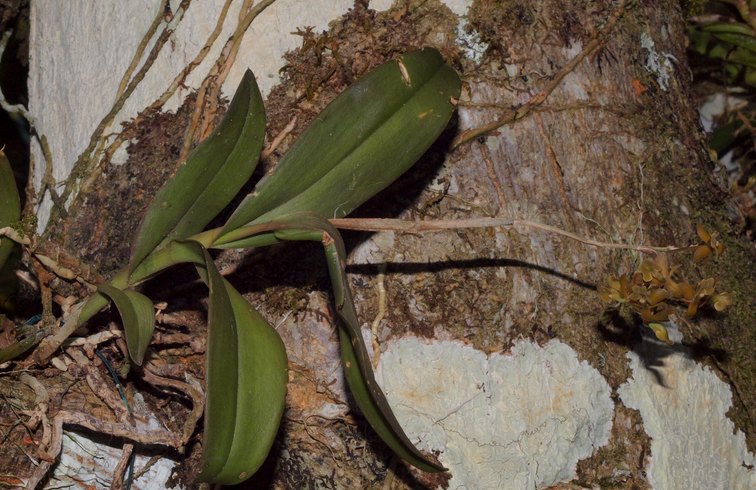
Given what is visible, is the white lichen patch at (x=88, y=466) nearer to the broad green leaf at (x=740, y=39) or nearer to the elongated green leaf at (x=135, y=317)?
the elongated green leaf at (x=135, y=317)

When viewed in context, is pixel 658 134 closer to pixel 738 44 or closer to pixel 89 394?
pixel 738 44

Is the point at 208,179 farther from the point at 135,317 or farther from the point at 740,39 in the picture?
the point at 740,39

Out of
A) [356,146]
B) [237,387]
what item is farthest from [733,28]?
[237,387]

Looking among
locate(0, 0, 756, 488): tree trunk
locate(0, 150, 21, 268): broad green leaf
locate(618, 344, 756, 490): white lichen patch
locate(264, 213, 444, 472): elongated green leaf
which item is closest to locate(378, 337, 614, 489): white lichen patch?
locate(0, 0, 756, 488): tree trunk

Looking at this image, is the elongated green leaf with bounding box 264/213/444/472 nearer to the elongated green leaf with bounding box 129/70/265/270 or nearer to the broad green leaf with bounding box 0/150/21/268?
the elongated green leaf with bounding box 129/70/265/270

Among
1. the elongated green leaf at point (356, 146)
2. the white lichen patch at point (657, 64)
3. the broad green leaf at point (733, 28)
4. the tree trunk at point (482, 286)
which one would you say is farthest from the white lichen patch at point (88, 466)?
the broad green leaf at point (733, 28)

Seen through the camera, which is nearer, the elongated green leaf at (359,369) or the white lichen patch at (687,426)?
the elongated green leaf at (359,369)
